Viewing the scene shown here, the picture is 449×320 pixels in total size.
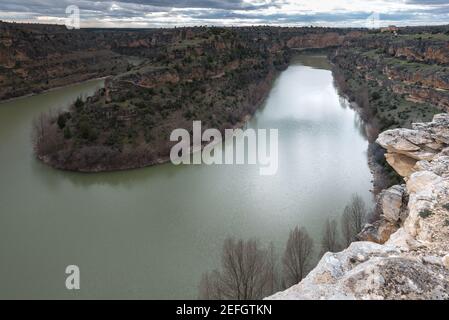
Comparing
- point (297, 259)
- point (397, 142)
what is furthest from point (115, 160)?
point (397, 142)

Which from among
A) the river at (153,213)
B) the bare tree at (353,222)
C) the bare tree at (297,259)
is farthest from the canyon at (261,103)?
the bare tree at (297,259)

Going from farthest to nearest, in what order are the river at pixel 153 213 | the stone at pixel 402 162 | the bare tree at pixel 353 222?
the bare tree at pixel 353 222
the river at pixel 153 213
the stone at pixel 402 162

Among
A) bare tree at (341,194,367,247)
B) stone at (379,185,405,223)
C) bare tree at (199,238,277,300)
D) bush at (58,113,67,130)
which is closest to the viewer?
stone at (379,185,405,223)

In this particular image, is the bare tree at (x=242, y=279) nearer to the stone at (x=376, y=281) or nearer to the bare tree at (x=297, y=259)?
the bare tree at (x=297, y=259)

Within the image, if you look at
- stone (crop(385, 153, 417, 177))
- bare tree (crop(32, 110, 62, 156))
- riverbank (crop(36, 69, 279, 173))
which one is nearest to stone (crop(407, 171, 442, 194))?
stone (crop(385, 153, 417, 177))

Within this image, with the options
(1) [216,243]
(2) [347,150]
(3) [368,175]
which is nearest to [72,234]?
(1) [216,243]

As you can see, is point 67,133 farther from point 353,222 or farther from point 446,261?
point 446,261

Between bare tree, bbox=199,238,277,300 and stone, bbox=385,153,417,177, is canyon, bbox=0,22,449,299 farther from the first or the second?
bare tree, bbox=199,238,277,300
